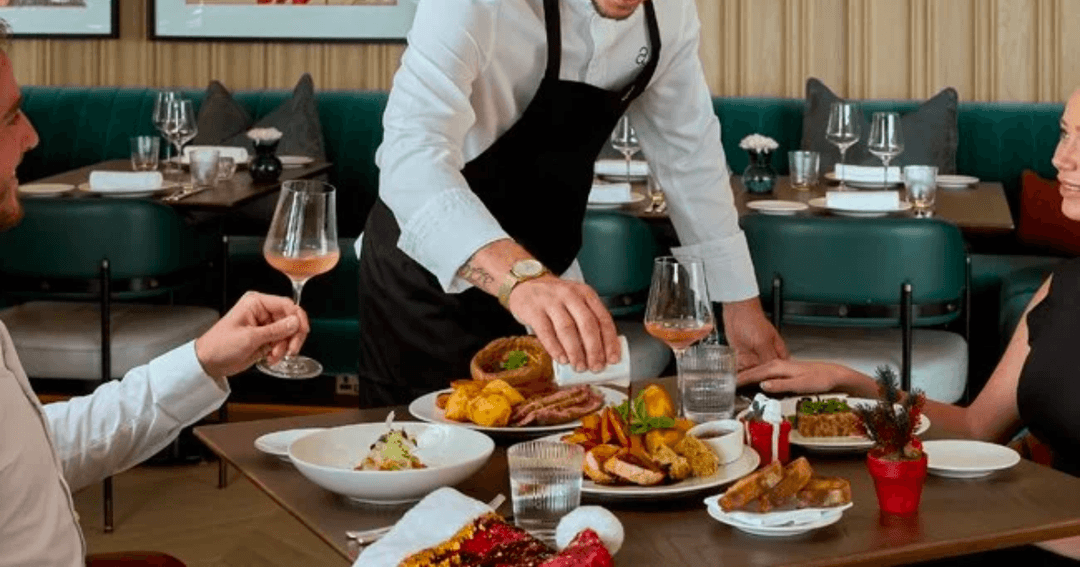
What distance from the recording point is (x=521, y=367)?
7.72ft

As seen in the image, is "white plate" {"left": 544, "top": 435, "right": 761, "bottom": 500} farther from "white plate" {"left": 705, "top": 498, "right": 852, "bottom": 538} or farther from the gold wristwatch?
the gold wristwatch

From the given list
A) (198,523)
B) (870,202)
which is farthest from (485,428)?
(870,202)

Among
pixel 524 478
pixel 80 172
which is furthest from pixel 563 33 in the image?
pixel 80 172

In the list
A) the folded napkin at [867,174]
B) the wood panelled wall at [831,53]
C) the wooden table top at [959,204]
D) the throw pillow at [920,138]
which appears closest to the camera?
the wooden table top at [959,204]

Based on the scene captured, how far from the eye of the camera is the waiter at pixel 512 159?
251 cm

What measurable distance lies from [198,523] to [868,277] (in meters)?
1.90

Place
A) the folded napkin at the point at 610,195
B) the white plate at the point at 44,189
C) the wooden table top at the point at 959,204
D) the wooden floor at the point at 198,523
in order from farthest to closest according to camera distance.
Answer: the white plate at the point at 44,189
the folded napkin at the point at 610,195
the wooden table top at the point at 959,204
the wooden floor at the point at 198,523

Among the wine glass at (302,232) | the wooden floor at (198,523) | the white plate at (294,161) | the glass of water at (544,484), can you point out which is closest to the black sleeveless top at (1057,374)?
the glass of water at (544,484)

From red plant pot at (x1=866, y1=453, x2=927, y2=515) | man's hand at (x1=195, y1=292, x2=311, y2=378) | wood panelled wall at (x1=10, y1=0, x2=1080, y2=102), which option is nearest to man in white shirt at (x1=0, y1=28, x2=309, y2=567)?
man's hand at (x1=195, y1=292, x2=311, y2=378)

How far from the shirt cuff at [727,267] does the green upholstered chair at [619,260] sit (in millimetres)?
1423

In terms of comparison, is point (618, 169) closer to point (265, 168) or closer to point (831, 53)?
point (265, 168)

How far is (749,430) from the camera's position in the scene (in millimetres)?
2139

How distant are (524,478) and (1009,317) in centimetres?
369

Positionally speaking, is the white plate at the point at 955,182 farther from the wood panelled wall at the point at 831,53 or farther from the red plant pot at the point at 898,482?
the red plant pot at the point at 898,482
